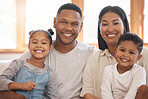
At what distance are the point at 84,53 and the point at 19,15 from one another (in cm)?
171

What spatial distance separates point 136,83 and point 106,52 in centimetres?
47

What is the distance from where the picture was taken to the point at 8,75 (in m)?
1.70

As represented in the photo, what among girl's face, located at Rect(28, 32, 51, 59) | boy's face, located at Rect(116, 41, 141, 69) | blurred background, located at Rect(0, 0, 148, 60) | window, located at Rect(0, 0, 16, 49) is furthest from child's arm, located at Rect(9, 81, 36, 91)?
window, located at Rect(0, 0, 16, 49)

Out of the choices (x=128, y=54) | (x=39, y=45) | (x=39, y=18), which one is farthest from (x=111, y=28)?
(x=39, y=18)

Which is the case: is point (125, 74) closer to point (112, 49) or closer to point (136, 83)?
point (136, 83)

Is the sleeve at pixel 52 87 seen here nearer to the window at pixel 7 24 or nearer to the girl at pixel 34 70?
the girl at pixel 34 70

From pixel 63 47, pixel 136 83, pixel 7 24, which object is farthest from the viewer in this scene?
pixel 7 24

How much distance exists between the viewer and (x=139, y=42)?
1.61 m

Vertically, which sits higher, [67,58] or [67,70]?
[67,58]

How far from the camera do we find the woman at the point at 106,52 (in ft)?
5.99

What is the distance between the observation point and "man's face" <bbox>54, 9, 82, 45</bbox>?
1.97 metres

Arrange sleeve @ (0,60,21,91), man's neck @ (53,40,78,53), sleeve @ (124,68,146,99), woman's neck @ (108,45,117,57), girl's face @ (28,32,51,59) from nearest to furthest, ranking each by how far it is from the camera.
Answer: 1. sleeve @ (124,68,146,99)
2. sleeve @ (0,60,21,91)
3. girl's face @ (28,32,51,59)
4. woman's neck @ (108,45,117,57)
5. man's neck @ (53,40,78,53)

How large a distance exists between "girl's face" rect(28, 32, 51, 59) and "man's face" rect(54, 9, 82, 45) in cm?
21

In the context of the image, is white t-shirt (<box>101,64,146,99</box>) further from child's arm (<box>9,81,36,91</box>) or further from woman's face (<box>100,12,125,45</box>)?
child's arm (<box>9,81,36,91</box>)
